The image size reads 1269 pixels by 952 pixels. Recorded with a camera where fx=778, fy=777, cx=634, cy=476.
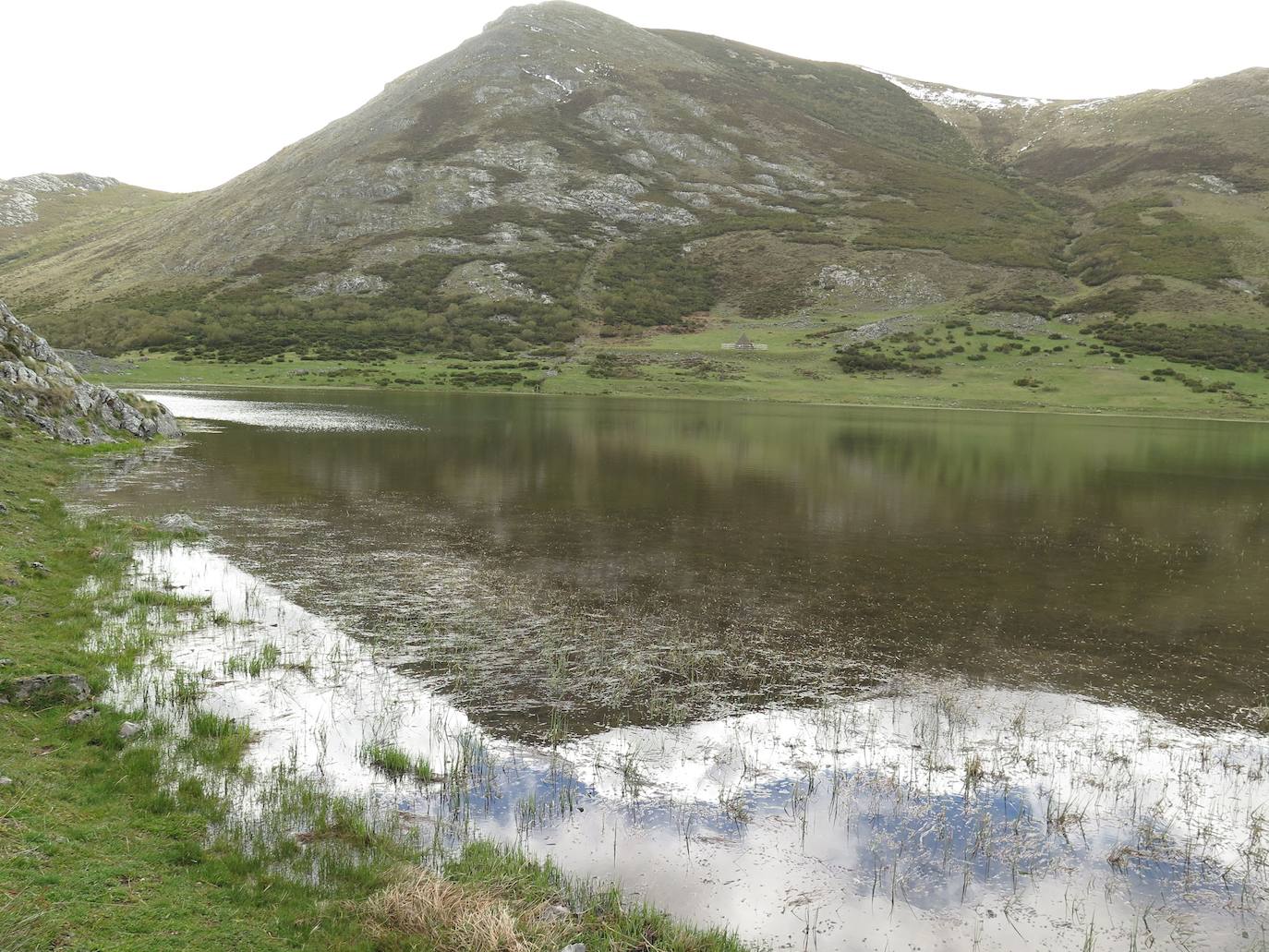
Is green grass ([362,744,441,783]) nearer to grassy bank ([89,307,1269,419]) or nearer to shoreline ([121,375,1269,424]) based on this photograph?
shoreline ([121,375,1269,424])

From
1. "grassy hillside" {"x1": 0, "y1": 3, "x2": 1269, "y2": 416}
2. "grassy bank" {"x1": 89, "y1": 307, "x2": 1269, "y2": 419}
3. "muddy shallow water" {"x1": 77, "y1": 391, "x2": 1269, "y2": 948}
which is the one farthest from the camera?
"grassy hillside" {"x1": 0, "y1": 3, "x2": 1269, "y2": 416}

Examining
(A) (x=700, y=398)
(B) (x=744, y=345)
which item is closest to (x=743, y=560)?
(A) (x=700, y=398)

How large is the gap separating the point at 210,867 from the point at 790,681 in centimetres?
1047

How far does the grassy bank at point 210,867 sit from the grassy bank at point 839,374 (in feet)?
308

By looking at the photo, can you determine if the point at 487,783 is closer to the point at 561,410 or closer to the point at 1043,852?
the point at 1043,852

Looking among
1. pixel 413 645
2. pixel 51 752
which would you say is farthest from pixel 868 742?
pixel 51 752

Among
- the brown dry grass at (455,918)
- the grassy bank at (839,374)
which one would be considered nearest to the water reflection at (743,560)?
the brown dry grass at (455,918)

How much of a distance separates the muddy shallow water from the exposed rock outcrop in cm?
532

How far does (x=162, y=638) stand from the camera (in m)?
15.6

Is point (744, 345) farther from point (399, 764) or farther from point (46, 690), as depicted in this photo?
point (46, 690)

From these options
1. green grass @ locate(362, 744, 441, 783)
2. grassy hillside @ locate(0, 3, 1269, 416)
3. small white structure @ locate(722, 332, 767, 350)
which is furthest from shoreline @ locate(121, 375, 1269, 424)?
green grass @ locate(362, 744, 441, 783)

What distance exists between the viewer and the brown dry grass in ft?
24.1

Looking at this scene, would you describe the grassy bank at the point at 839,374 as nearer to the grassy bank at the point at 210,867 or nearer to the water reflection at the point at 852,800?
the water reflection at the point at 852,800

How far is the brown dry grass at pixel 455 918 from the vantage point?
24.1 feet
